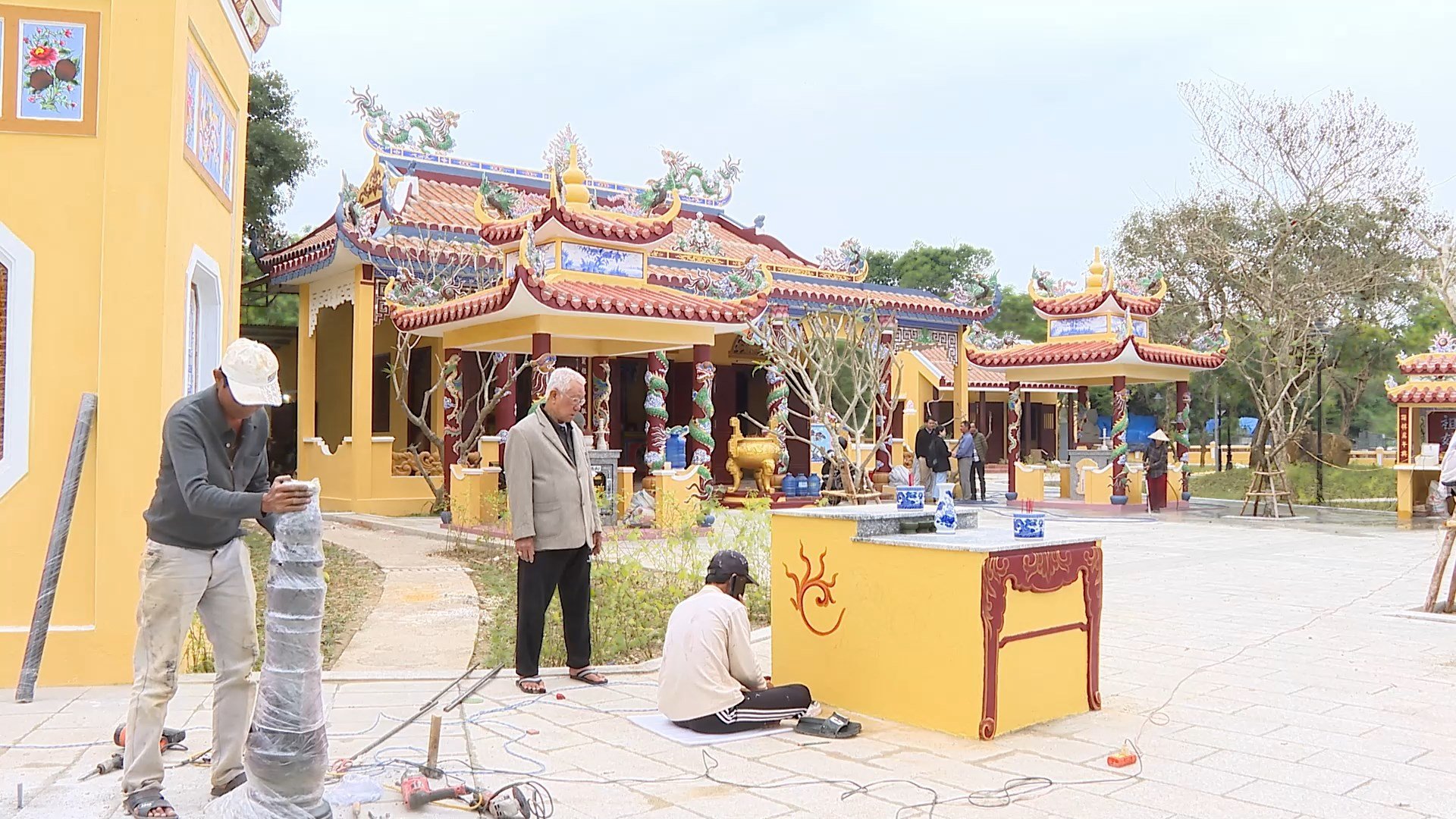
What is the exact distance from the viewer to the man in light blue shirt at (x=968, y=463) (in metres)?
20.4

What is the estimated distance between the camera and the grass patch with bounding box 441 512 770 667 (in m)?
7.21

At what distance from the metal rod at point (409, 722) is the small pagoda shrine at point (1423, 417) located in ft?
55.8

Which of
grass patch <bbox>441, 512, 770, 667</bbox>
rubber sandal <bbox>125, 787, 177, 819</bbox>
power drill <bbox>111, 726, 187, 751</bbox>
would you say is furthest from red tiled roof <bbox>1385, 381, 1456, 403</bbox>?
rubber sandal <bbox>125, 787, 177, 819</bbox>

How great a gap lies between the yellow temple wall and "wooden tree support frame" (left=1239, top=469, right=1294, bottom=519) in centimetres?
1625

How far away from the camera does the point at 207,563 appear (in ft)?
13.7

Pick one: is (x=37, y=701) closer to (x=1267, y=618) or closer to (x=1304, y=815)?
(x=1304, y=815)

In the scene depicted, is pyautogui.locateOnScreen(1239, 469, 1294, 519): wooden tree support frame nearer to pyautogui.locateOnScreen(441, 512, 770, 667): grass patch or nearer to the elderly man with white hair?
pyautogui.locateOnScreen(441, 512, 770, 667): grass patch

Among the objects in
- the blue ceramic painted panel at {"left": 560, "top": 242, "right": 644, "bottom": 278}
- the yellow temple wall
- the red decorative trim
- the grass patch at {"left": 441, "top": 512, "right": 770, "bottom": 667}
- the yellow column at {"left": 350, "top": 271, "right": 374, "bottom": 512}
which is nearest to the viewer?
the red decorative trim

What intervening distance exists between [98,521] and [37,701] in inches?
37.7

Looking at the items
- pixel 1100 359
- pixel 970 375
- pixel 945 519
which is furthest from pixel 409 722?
pixel 970 375

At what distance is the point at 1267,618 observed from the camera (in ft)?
28.0

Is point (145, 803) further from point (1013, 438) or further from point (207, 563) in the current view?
point (1013, 438)

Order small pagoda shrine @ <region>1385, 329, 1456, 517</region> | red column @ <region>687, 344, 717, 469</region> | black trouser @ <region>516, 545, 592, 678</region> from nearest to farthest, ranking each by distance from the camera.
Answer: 1. black trouser @ <region>516, 545, 592, 678</region>
2. red column @ <region>687, 344, 717, 469</region>
3. small pagoda shrine @ <region>1385, 329, 1456, 517</region>

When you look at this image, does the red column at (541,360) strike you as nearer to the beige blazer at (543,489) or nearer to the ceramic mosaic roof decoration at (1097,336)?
the beige blazer at (543,489)
